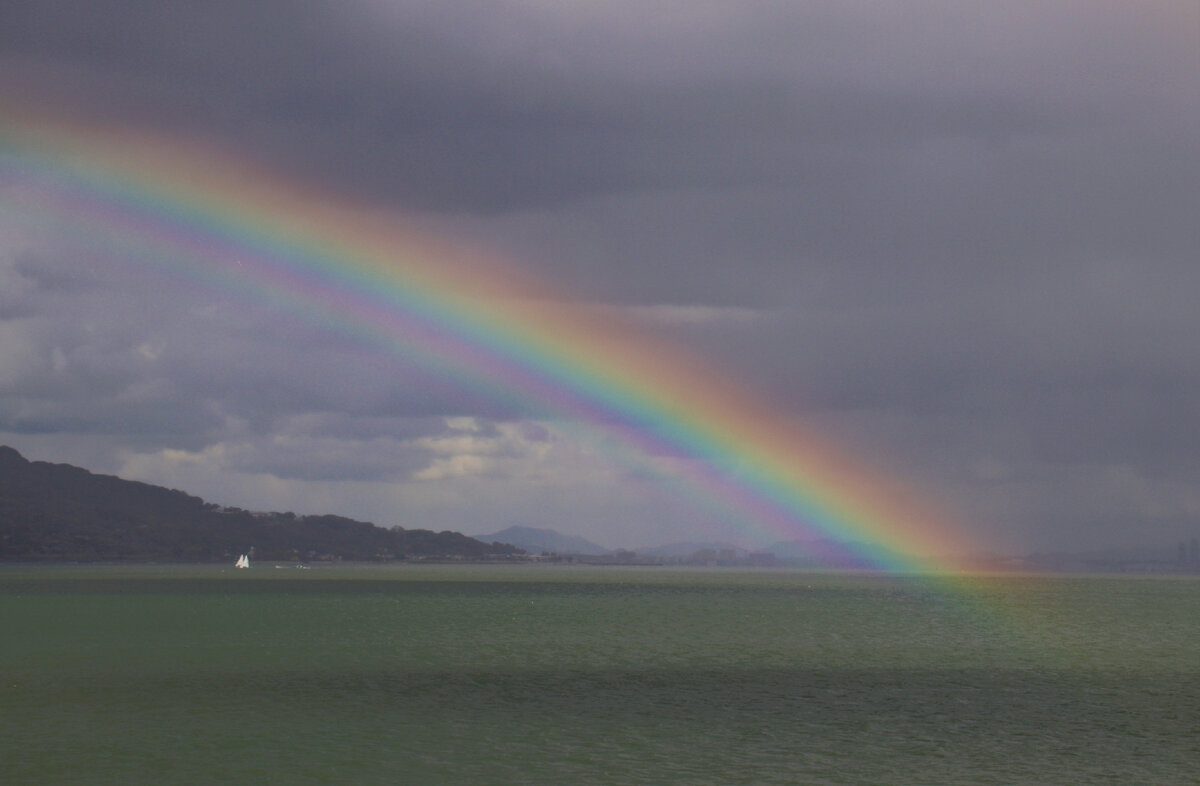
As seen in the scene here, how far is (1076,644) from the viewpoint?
110 meters

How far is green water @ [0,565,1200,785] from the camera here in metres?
42.8

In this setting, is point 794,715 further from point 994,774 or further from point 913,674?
point 913,674

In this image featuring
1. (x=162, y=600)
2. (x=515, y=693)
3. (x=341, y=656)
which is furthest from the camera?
(x=162, y=600)

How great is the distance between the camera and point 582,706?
59.1 metres

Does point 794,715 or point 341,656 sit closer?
point 794,715

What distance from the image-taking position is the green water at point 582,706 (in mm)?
42844

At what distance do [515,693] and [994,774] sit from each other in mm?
28685

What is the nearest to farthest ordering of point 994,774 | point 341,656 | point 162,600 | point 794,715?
point 994,774
point 794,715
point 341,656
point 162,600

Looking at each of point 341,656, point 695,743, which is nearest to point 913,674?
point 695,743

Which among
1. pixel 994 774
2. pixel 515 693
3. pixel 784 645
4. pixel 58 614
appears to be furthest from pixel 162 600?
pixel 994 774

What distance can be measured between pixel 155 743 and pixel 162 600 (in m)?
134

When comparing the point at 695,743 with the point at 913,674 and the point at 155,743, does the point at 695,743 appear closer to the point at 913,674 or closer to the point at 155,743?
the point at 155,743

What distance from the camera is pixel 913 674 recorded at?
7800cm

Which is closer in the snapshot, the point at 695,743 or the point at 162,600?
the point at 695,743
